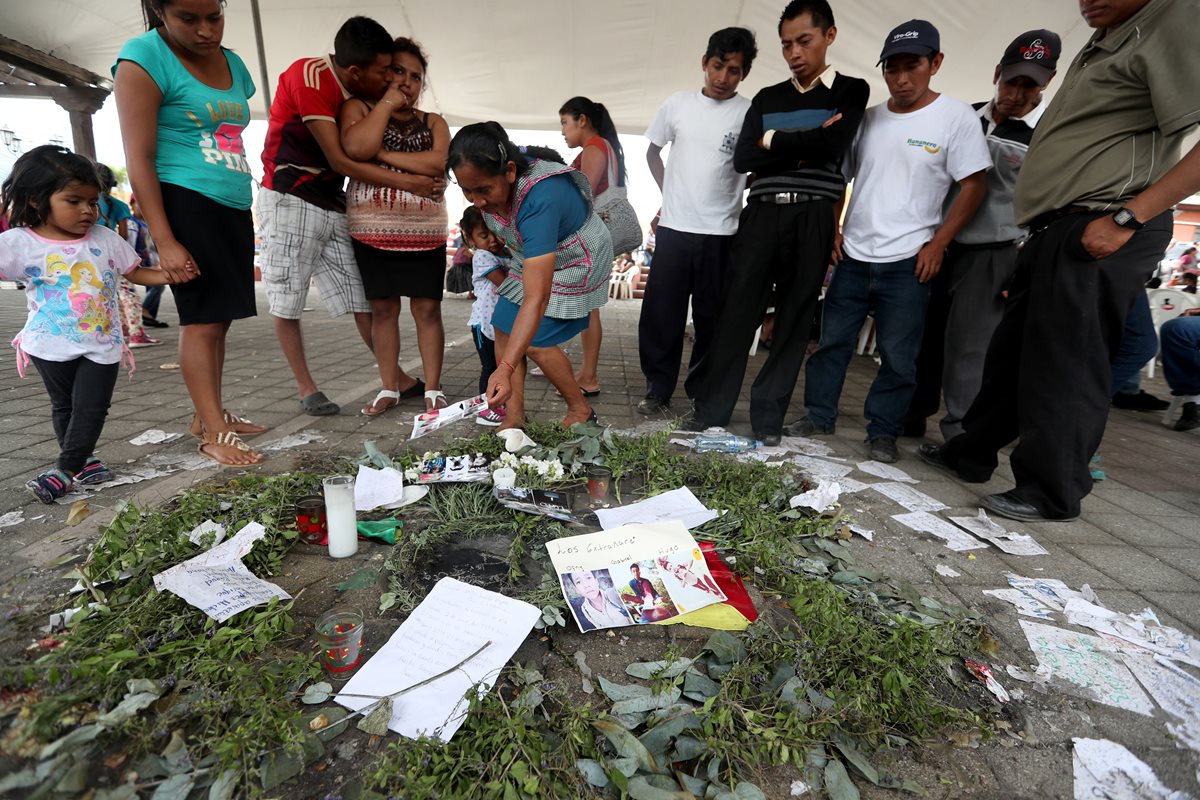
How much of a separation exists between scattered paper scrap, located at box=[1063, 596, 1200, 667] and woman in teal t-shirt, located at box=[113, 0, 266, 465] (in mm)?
3074

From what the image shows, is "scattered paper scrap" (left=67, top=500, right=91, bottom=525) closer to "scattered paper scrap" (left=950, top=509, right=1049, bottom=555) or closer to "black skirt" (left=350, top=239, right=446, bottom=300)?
Result: "black skirt" (left=350, top=239, right=446, bottom=300)

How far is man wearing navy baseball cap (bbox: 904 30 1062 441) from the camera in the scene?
2.57m

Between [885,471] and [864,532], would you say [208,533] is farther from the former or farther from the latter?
[885,471]

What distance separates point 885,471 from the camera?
108 inches

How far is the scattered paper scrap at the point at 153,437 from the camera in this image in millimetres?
2640

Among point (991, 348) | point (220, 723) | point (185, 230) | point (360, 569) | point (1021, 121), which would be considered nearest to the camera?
point (220, 723)

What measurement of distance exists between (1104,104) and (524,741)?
268cm

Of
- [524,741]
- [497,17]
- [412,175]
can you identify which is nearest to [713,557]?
[524,741]

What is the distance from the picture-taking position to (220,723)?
1049 mm

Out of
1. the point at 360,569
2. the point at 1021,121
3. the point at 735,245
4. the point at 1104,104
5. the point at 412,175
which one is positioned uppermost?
the point at 1021,121

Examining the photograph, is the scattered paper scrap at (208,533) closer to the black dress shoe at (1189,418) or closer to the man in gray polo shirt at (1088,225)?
the man in gray polo shirt at (1088,225)

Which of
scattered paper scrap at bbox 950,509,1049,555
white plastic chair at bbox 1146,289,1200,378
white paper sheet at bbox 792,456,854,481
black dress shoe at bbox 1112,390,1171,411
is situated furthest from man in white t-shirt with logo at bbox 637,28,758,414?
white plastic chair at bbox 1146,289,1200,378

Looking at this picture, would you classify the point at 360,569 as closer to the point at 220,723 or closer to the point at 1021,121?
the point at 220,723

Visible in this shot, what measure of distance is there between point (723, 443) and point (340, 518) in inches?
73.5
